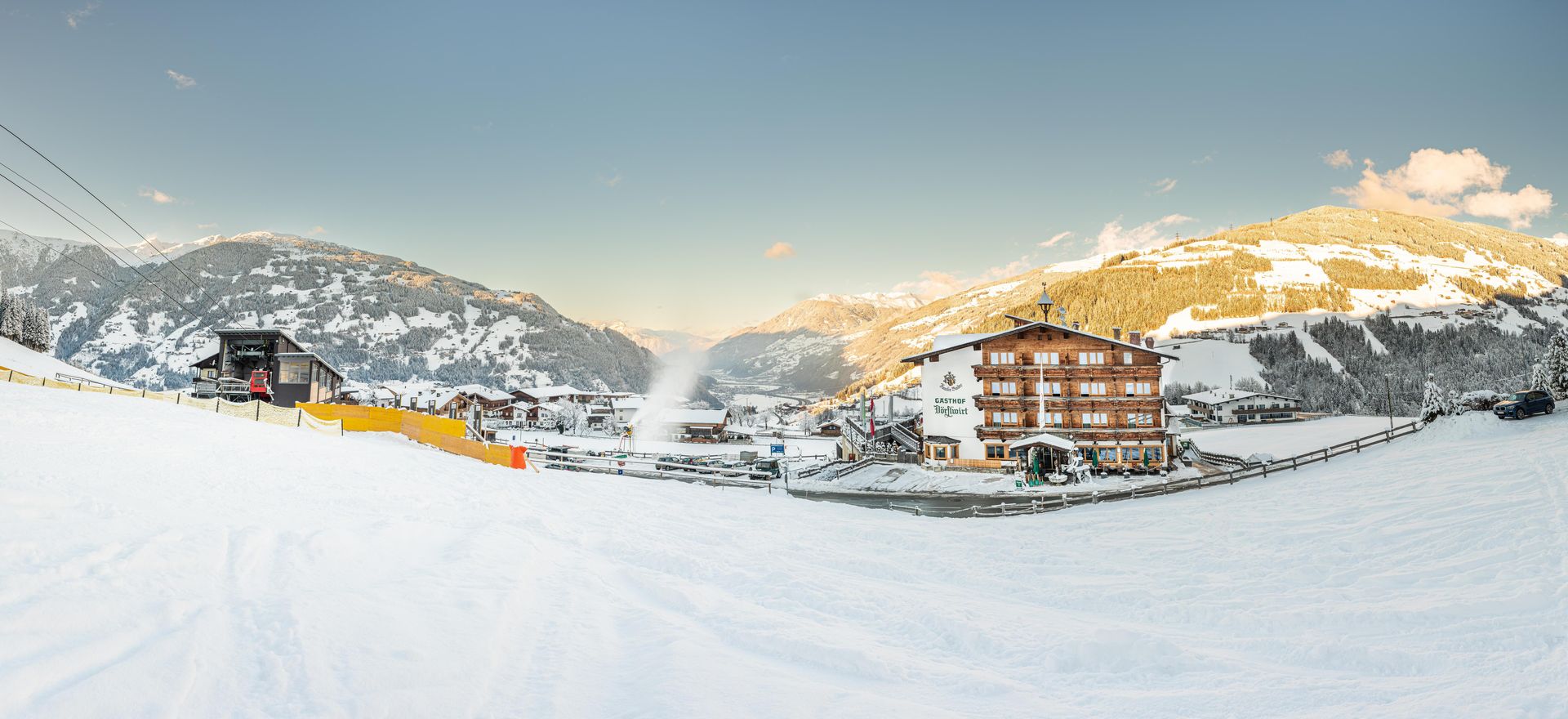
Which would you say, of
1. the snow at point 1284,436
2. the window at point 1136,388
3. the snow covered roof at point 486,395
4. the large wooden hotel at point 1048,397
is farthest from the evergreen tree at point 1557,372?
the snow covered roof at point 486,395

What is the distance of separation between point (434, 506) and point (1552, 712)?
1946 cm

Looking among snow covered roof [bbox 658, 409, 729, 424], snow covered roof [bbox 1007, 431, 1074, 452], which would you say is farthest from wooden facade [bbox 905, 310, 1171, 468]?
snow covered roof [bbox 658, 409, 729, 424]

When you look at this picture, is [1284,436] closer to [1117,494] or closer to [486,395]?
[1117,494]

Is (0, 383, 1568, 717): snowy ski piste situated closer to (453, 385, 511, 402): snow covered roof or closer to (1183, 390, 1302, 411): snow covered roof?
(453, 385, 511, 402): snow covered roof

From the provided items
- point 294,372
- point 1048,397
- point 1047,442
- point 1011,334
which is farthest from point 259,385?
point 1048,397

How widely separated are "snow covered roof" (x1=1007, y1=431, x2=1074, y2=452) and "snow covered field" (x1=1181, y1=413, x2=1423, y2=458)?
65.6ft

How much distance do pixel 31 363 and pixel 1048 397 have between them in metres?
93.3

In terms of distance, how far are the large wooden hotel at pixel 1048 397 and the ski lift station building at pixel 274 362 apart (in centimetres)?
5750

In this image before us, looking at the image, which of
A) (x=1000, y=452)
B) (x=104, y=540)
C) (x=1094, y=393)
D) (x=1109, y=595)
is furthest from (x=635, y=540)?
(x=1094, y=393)

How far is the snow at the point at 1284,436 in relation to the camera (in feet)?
178

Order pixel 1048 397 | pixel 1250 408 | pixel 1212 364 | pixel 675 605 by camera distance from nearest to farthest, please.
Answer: pixel 675 605
pixel 1048 397
pixel 1250 408
pixel 1212 364

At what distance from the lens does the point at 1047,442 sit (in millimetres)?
41750

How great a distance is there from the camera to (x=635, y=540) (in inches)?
566

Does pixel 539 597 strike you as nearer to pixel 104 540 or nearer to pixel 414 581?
pixel 414 581
